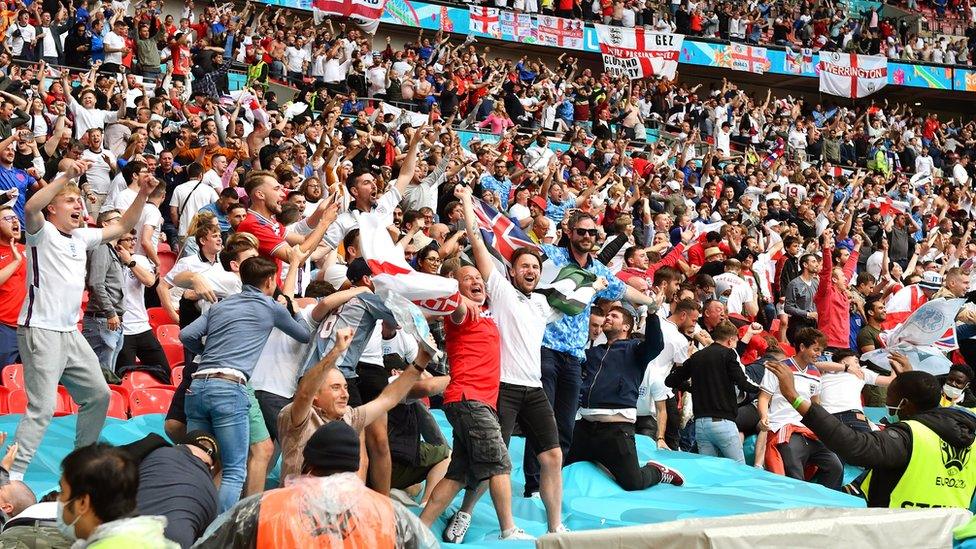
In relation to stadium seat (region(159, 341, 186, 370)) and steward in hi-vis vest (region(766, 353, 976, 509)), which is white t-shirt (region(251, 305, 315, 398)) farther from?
stadium seat (region(159, 341, 186, 370))

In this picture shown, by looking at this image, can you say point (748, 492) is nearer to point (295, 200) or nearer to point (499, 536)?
point (499, 536)

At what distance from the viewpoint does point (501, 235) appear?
290 inches

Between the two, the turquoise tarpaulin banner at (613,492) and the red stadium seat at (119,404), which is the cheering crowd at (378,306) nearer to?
the turquoise tarpaulin banner at (613,492)

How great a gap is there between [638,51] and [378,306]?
21603mm

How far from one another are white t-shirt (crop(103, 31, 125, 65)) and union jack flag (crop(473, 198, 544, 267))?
10.8m

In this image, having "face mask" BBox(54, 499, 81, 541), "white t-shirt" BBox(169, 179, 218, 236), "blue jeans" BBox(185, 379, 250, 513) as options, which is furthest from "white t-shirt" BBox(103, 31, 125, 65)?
"face mask" BBox(54, 499, 81, 541)

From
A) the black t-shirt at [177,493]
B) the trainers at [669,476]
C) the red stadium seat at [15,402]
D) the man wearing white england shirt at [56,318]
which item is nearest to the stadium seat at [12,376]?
the red stadium seat at [15,402]

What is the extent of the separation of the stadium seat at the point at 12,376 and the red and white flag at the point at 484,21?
19.7 meters

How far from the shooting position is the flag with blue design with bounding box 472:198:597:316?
710 centimetres

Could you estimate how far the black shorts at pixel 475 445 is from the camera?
606 centimetres

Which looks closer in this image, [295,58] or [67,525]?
[67,525]

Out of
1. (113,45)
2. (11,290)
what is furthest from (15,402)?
(113,45)

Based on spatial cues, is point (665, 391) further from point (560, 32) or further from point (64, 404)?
point (560, 32)

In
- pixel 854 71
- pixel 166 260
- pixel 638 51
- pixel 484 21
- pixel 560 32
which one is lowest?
pixel 166 260
